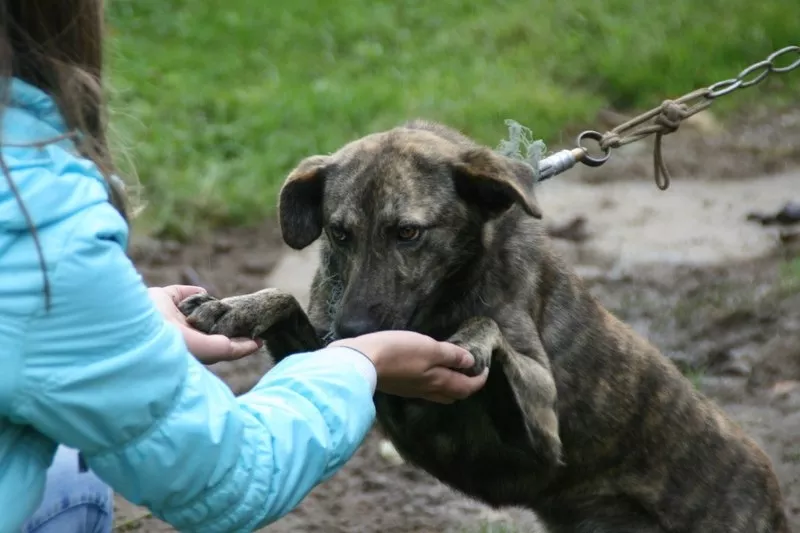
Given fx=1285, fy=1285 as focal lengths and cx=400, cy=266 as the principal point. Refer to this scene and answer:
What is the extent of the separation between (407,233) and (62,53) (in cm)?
163

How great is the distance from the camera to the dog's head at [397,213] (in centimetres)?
371

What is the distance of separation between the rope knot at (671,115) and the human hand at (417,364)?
4.28 feet

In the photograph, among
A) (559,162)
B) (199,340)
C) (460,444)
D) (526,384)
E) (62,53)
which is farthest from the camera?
(559,162)

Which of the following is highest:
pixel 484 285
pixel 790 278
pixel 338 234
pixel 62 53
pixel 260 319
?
pixel 62 53

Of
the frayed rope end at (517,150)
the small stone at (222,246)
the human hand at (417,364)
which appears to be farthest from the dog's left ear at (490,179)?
the small stone at (222,246)

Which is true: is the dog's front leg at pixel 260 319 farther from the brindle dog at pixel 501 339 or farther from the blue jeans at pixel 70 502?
the blue jeans at pixel 70 502

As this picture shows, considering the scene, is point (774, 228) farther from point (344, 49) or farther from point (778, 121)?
point (344, 49)

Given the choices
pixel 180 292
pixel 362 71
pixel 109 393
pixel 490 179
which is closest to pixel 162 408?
pixel 109 393

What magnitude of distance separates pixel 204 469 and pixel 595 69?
305 inches

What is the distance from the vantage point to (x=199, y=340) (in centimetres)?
307

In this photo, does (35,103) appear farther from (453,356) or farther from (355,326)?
(355,326)

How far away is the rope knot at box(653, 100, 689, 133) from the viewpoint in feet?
14.0

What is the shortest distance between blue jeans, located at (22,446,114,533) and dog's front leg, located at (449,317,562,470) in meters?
1.05

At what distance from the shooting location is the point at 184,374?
2.33 m
